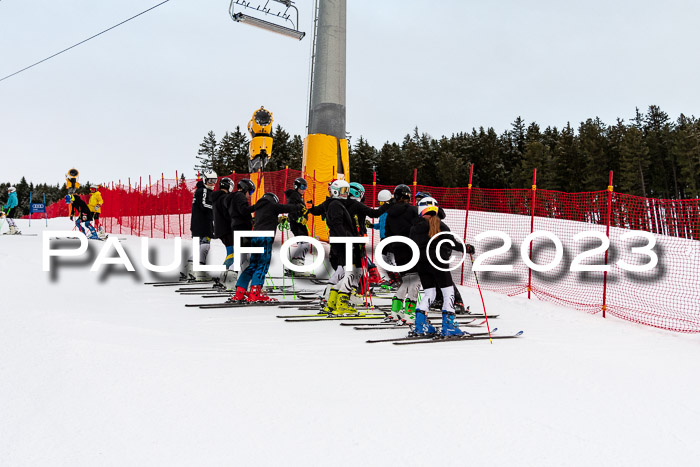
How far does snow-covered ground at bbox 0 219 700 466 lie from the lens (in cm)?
345

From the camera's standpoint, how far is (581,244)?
16.0m

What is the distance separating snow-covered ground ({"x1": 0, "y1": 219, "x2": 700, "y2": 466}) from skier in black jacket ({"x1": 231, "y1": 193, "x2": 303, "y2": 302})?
1.41 metres

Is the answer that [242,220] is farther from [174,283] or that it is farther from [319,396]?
[319,396]

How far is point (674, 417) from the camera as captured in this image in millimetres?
4375

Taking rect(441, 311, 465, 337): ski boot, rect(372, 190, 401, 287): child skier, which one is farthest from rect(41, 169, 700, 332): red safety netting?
rect(441, 311, 465, 337): ski boot

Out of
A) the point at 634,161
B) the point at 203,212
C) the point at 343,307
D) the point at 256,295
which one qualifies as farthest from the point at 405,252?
the point at 634,161

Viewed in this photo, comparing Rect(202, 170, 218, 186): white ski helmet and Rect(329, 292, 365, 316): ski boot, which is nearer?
Rect(329, 292, 365, 316): ski boot

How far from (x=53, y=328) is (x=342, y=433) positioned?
4.01 metres

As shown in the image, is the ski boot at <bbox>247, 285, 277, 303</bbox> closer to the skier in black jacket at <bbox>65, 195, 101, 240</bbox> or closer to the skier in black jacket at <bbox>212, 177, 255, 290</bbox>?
the skier in black jacket at <bbox>212, 177, 255, 290</bbox>

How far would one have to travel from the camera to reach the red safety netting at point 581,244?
1058 cm

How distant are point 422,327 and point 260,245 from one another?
319 centimetres

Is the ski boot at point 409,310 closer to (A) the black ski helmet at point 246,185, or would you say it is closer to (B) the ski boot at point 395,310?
(B) the ski boot at point 395,310

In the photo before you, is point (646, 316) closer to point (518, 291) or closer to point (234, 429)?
point (518, 291)

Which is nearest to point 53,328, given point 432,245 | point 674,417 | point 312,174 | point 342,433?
point 342,433
